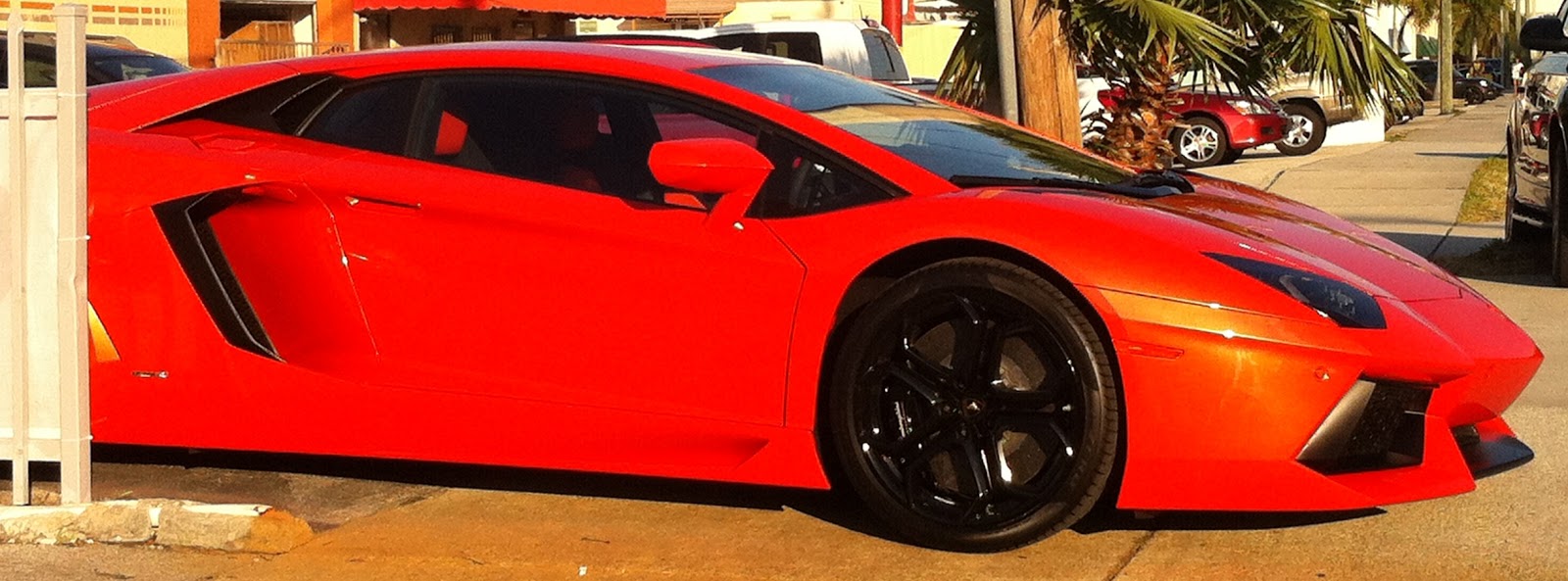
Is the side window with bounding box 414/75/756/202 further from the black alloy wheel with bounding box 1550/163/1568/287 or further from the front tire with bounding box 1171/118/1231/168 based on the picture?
the front tire with bounding box 1171/118/1231/168

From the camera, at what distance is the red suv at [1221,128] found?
2317 centimetres

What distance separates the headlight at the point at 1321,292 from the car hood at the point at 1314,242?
7 cm

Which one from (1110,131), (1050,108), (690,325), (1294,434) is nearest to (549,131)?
(690,325)

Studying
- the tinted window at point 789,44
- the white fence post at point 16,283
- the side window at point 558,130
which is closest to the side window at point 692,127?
the side window at point 558,130

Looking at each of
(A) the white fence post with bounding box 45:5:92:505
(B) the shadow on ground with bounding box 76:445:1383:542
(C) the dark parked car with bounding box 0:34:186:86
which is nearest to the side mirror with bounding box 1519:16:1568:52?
(B) the shadow on ground with bounding box 76:445:1383:542

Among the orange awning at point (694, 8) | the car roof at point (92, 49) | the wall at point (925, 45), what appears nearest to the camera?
the car roof at point (92, 49)

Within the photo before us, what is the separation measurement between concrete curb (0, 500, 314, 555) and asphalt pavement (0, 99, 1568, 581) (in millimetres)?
48

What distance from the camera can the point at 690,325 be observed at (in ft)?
16.0

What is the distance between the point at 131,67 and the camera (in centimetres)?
1509

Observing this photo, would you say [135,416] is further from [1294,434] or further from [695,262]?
[1294,434]

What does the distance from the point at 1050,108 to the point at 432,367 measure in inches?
272

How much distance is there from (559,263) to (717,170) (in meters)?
0.47

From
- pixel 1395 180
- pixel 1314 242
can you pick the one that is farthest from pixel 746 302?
pixel 1395 180

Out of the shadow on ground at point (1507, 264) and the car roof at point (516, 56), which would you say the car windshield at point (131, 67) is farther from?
the car roof at point (516, 56)
